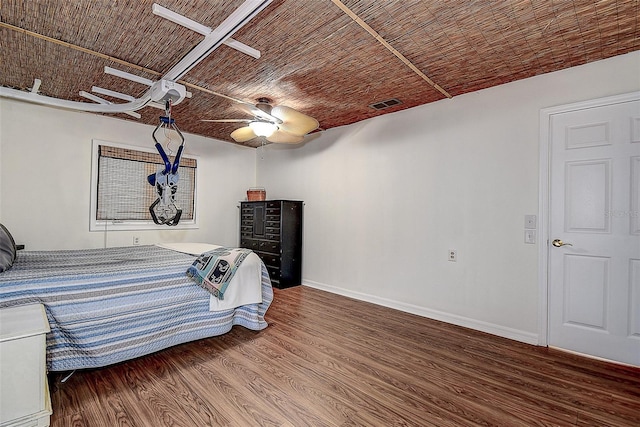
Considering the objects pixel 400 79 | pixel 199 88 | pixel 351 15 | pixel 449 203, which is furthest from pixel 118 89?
pixel 449 203

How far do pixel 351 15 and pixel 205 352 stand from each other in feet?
8.89

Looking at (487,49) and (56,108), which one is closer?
(487,49)

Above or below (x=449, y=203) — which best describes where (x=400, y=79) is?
above

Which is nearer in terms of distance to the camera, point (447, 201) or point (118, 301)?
point (118, 301)

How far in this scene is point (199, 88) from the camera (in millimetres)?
3104

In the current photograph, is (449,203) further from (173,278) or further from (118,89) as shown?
(118,89)

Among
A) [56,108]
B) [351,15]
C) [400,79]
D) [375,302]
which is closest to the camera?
[351,15]

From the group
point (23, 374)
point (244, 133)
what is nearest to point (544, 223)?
point (244, 133)

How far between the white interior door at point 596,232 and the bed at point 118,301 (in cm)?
273

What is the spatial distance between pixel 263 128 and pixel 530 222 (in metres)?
2.70

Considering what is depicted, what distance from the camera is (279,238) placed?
459 centimetres

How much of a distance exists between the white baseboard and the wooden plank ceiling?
93.1 inches

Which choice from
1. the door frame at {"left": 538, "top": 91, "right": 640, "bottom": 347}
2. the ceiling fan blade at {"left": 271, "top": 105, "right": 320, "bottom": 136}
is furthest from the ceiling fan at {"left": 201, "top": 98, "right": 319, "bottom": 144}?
the door frame at {"left": 538, "top": 91, "right": 640, "bottom": 347}

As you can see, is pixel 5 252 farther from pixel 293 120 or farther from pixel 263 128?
pixel 293 120
